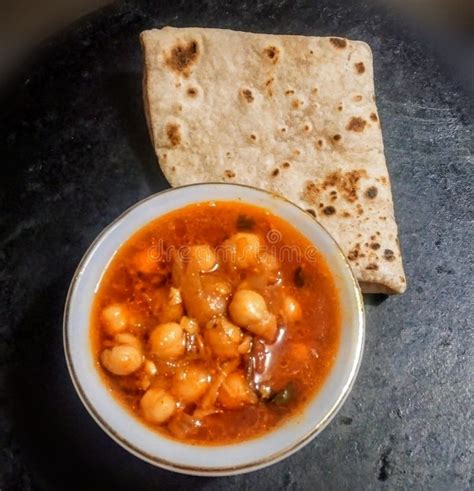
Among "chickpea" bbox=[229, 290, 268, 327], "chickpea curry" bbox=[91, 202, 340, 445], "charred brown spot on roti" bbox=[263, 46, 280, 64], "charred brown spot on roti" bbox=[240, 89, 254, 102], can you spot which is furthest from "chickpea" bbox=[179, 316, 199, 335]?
"charred brown spot on roti" bbox=[263, 46, 280, 64]

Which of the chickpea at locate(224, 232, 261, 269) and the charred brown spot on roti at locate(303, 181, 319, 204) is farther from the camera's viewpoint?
the charred brown spot on roti at locate(303, 181, 319, 204)

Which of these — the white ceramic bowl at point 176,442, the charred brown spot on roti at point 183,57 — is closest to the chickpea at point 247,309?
the white ceramic bowl at point 176,442

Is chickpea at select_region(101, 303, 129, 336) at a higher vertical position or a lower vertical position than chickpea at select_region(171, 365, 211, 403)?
higher

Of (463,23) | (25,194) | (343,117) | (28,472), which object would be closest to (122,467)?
(28,472)

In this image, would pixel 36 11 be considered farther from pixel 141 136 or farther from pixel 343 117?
pixel 343 117

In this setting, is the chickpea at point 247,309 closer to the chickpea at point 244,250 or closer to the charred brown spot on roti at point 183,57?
the chickpea at point 244,250

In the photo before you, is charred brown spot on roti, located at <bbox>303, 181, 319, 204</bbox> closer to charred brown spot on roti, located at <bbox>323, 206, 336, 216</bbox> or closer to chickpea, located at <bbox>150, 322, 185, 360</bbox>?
charred brown spot on roti, located at <bbox>323, 206, 336, 216</bbox>
